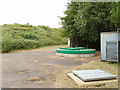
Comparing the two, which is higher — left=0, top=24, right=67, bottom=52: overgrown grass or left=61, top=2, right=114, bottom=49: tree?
left=61, top=2, right=114, bottom=49: tree

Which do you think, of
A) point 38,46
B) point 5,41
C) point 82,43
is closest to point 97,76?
point 82,43

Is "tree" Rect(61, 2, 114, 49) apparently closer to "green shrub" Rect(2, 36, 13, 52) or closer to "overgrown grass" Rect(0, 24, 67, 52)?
"overgrown grass" Rect(0, 24, 67, 52)

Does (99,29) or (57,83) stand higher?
(99,29)

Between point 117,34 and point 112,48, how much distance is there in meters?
0.72

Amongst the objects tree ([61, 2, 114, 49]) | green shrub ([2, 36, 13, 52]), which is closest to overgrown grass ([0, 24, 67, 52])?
green shrub ([2, 36, 13, 52])

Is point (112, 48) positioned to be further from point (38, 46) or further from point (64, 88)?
point (38, 46)

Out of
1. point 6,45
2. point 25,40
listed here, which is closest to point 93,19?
point 6,45

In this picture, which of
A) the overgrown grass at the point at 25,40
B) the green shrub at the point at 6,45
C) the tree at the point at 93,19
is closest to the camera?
the tree at the point at 93,19

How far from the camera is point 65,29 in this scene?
12.7 m

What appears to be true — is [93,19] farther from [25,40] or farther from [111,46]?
Result: [25,40]

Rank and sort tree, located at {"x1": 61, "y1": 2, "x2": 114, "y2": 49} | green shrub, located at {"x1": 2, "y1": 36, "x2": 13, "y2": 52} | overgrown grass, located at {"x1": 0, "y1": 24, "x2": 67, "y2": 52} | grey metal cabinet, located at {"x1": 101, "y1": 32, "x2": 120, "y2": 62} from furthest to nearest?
overgrown grass, located at {"x1": 0, "y1": 24, "x2": 67, "y2": 52} < green shrub, located at {"x1": 2, "y1": 36, "x2": 13, "y2": 52} < tree, located at {"x1": 61, "y1": 2, "x2": 114, "y2": 49} < grey metal cabinet, located at {"x1": 101, "y1": 32, "x2": 120, "y2": 62}

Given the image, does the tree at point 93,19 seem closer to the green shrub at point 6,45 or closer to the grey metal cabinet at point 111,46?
the grey metal cabinet at point 111,46

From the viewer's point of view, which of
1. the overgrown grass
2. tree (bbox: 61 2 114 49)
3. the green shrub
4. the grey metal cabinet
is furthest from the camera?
the overgrown grass

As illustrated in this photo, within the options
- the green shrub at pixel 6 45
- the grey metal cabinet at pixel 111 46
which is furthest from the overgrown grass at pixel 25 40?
the grey metal cabinet at pixel 111 46
